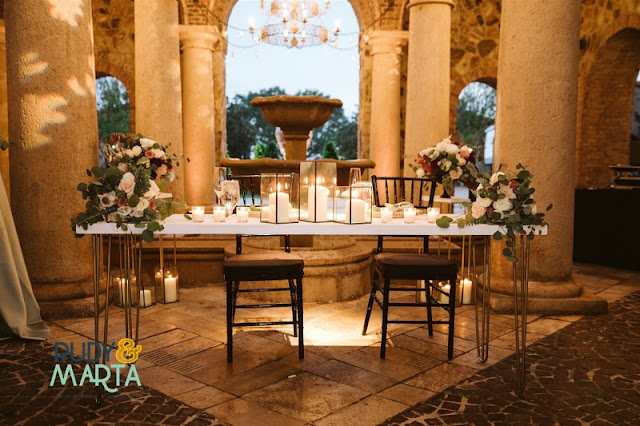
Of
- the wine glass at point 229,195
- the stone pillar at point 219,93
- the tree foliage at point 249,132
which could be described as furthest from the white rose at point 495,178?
the tree foliage at point 249,132

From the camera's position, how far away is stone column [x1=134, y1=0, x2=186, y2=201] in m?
6.50

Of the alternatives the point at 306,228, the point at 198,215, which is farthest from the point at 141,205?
the point at 306,228

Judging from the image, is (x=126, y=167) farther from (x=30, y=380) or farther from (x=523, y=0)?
(x=523, y=0)

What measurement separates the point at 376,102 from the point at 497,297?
6.18m

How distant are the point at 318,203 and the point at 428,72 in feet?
15.5

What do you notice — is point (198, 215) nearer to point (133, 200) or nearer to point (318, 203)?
point (133, 200)

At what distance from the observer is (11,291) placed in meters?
3.92

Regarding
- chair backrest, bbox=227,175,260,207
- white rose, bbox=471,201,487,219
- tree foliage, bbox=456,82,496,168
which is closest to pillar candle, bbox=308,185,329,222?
chair backrest, bbox=227,175,260,207

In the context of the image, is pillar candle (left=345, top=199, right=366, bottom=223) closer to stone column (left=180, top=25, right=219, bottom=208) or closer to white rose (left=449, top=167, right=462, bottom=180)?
white rose (left=449, top=167, right=462, bottom=180)

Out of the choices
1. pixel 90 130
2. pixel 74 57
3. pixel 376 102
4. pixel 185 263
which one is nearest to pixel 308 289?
pixel 185 263

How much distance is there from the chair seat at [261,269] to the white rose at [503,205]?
3.91 ft

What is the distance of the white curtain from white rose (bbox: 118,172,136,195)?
5.04ft

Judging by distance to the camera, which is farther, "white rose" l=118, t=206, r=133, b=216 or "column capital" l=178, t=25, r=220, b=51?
"column capital" l=178, t=25, r=220, b=51

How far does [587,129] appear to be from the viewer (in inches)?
361
